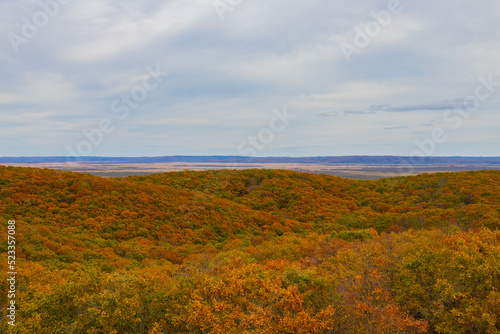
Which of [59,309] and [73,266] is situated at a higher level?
[59,309]

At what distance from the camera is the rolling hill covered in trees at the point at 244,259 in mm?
8297

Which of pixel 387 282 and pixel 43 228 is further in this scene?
pixel 43 228

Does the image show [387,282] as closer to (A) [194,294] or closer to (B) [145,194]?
(A) [194,294]

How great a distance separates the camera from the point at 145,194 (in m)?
32.0

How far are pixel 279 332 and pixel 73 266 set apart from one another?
38.1ft

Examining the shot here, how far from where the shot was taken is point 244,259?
16219 mm

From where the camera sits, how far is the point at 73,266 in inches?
593

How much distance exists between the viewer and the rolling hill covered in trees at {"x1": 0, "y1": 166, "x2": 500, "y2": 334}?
8297 millimetres

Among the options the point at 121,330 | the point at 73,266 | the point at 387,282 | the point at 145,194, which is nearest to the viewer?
the point at 121,330

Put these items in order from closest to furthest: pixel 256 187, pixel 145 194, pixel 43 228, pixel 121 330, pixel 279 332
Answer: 1. pixel 279 332
2. pixel 121 330
3. pixel 43 228
4. pixel 145 194
5. pixel 256 187

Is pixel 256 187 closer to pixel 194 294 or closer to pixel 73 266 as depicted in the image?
pixel 73 266

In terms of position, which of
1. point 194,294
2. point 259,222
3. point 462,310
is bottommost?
point 259,222

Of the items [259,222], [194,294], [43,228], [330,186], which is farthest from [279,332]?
[330,186]

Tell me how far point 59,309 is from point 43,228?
14.4 m
